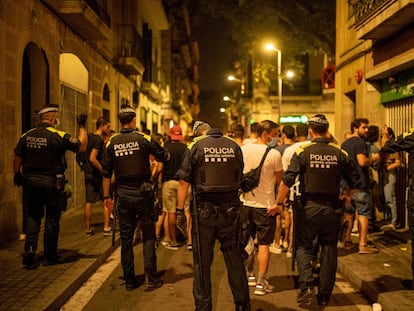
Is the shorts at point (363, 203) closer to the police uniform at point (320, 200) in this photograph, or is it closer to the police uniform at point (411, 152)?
the police uniform at point (411, 152)

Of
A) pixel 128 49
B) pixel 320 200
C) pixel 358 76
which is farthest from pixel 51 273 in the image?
pixel 128 49

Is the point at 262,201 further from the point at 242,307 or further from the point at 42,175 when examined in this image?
the point at 42,175

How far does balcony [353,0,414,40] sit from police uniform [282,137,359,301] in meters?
3.88

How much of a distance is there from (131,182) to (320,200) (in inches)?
84.5

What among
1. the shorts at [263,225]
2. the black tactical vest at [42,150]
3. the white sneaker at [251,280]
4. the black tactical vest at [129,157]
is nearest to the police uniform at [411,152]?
the shorts at [263,225]

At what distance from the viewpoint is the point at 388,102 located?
10.5 m

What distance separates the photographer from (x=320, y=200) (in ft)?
17.4

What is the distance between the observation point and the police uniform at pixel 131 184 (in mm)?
5773

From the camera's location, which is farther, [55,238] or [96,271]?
[96,271]

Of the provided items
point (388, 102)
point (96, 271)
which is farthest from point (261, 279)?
point (388, 102)

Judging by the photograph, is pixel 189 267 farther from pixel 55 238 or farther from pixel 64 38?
pixel 64 38

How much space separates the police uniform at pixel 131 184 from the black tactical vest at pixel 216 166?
119 centimetres

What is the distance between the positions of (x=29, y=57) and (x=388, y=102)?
7363 millimetres

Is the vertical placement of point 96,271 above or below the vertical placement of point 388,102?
below
